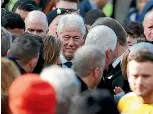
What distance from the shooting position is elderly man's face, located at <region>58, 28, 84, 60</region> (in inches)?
327

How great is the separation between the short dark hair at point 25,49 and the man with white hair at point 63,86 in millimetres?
1459

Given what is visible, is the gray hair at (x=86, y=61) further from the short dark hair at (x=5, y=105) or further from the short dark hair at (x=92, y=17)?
the short dark hair at (x=92, y=17)

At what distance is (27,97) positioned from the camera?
170 inches

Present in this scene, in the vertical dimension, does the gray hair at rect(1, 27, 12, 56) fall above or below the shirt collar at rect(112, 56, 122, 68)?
above

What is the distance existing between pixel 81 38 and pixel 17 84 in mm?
3995

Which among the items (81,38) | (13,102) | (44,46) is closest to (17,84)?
(13,102)

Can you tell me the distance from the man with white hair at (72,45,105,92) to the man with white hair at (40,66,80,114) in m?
1.23

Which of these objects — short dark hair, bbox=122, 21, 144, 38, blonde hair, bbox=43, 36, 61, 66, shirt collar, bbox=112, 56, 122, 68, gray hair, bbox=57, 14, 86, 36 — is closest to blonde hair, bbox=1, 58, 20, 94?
blonde hair, bbox=43, 36, 61, 66

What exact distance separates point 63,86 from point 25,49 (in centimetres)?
174

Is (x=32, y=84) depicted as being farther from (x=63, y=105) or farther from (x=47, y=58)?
(x=47, y=58)

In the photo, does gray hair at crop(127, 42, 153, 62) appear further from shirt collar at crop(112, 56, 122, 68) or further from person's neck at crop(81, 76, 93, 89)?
shirt collar at crop(112, 56, 122, 68)

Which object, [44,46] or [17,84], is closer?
[17,84]

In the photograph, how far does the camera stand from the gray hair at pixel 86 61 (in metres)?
6.46

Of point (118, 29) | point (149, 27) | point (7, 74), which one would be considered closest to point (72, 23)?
point (118, 29)
